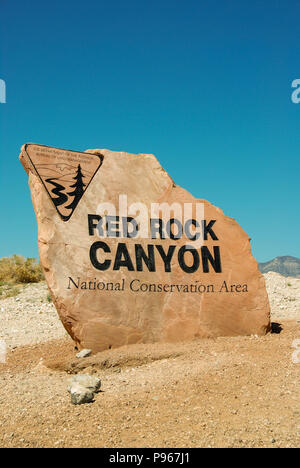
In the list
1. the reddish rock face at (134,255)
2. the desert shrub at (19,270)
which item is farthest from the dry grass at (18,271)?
the reddish rock face at (134,255)

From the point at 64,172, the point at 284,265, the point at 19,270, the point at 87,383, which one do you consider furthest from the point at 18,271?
the point at 284,265

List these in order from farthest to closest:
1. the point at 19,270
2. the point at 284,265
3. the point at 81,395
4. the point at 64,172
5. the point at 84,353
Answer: the point at 284,265 → the point at 19,270 → the point at 64,172 → the point at 84,353 → the point at 81,395

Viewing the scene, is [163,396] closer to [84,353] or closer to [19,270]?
[84,353]

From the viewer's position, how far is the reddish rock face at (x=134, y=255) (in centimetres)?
647

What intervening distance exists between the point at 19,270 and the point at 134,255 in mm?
10783

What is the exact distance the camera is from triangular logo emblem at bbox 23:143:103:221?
6781 millimetres

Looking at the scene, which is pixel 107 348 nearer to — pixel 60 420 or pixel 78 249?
pixel 78 249

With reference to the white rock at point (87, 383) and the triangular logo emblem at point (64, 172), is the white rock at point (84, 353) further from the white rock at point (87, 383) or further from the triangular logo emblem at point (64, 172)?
the triangular logo emblem at point (64, 172)

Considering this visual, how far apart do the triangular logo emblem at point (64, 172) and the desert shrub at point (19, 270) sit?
408 inches

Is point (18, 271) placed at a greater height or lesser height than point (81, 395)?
greater

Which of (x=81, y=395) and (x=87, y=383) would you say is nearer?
(x=81, y=395)

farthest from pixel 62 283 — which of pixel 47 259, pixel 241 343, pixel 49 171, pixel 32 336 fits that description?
pixel 32 336

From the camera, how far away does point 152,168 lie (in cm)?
753

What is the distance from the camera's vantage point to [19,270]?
16.6 meters
